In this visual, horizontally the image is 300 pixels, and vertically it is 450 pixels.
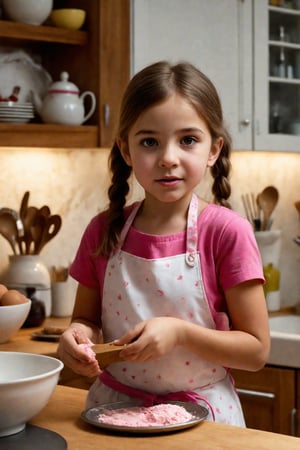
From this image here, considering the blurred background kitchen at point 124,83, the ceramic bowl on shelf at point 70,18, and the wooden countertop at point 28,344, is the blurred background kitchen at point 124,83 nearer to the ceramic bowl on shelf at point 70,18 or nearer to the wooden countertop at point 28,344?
the ceramic bowl on shelf at point 70,18

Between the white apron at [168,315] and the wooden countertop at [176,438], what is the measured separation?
148 millimetres

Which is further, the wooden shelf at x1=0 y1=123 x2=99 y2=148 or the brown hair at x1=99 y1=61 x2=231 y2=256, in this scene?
the wooden shelf at x1=0 y1=123 x2=99 y2=148

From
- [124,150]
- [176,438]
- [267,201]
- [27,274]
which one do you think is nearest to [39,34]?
[27,274]

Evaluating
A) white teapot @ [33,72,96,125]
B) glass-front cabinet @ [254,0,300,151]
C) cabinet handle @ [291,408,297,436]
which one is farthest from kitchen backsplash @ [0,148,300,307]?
cabinet handle @ [291,408,297,436]

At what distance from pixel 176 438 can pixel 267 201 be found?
7.35 ft

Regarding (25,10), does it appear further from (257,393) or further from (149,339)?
(149,339)

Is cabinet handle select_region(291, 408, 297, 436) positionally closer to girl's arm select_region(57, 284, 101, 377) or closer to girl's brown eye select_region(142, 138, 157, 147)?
girl's arm select_region(57, 284, 101, 377)

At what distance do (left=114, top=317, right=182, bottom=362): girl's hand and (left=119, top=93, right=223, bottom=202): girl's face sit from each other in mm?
239

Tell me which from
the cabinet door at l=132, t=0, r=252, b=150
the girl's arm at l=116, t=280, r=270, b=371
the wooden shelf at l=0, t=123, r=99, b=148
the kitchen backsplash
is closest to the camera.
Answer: the girl's arm at l=116, t=280, r=270, b=371

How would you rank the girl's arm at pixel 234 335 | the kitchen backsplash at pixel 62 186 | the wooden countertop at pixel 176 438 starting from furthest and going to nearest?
1. the kitchen backsplash at pixel 62 186
2. the girl's arm at pixel 234 335
3. the wooden countertop at pixel 176 438

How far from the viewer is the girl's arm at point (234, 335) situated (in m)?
1.47

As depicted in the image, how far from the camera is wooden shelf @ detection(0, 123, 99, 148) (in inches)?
96.8

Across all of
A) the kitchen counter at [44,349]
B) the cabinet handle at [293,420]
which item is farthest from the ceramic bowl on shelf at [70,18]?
the cabinet handle at [293,420]

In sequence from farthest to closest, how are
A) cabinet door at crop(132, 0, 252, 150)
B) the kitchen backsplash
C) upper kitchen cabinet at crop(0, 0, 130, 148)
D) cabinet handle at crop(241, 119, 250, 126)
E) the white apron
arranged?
cabinet handle at crop(241, 119, 250, 126)
the kitchen backsplash
cabinet door at crop(132, 0, 252, 150)
upper kitchen cabinet at crop(0, 0, 130, 148)
the white apron
